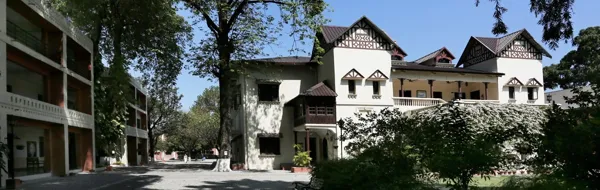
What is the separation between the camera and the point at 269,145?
3216 centimetres

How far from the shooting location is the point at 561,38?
898 cm

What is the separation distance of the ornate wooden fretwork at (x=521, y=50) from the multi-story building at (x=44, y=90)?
1104 inches

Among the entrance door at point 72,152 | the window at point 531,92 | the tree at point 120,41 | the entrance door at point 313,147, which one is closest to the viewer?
the tree at point 120,41

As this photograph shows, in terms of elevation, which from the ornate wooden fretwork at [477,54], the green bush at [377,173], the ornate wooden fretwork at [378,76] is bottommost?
the green bush at [377,173]

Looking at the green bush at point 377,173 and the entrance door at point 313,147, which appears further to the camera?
the entrance door at point 313,147

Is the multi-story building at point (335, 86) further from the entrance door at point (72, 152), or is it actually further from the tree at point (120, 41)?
the entrance door at point (72, 152)

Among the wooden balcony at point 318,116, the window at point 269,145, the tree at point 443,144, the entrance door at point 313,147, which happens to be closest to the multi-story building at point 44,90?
the window at point 269,145

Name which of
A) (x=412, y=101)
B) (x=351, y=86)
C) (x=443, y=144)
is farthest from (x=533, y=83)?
(x=443, y=144)

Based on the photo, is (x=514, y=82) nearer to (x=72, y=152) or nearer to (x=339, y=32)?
(x=339, y=32)

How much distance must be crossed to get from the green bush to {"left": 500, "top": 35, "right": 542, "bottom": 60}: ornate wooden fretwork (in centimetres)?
3130

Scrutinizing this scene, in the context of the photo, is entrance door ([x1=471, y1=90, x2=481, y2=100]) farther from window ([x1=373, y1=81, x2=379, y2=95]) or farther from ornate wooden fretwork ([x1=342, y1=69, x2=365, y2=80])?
ornate wooden fretwork ([x1=342, y1=69, x2=365, y2=80])

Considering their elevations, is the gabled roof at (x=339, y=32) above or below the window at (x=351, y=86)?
above

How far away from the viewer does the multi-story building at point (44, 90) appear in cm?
1881

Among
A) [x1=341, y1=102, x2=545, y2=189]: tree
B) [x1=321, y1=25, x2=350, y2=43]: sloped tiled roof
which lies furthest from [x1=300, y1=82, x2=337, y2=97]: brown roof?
[x1=341, y1=102, x2=545, y2=189]: tree
